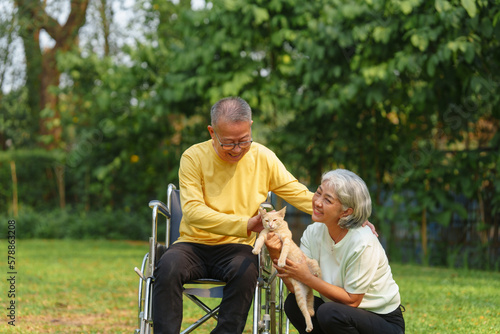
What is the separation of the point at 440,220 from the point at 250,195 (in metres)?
4.70

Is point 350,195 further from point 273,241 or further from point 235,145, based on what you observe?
point 235,145

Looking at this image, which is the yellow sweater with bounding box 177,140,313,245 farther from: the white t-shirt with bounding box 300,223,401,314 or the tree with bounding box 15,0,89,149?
the tree with bounding box 15,0,89,149

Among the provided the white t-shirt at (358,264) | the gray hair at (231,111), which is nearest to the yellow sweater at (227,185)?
the gray hair at (231,111)

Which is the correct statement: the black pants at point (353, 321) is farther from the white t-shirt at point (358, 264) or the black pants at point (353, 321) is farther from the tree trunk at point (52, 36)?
the tree trunk at point (52, 36)

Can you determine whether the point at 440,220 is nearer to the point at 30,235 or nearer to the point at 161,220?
the point at 161,220

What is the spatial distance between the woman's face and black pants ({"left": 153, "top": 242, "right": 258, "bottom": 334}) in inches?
18.9

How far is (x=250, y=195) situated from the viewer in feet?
10.5

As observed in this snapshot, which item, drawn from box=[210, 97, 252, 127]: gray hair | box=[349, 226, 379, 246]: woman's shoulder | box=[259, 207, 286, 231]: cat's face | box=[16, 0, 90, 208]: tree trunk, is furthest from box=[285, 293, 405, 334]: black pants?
box=[16, 0, 90, 208]: tree trunk

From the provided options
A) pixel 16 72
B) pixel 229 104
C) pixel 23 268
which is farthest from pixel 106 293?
pixel 16 72

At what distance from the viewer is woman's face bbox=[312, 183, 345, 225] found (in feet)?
8.73

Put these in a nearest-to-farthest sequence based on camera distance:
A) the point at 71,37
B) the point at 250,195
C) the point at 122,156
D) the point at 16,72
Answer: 1. the point at 250,195
2. the point at 122,156
3. the point at 71,37
4. the point at 16,72

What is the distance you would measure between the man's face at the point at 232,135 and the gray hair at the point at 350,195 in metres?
0.50

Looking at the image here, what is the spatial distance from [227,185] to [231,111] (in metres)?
0.42

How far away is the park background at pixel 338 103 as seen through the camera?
659 centimetres
